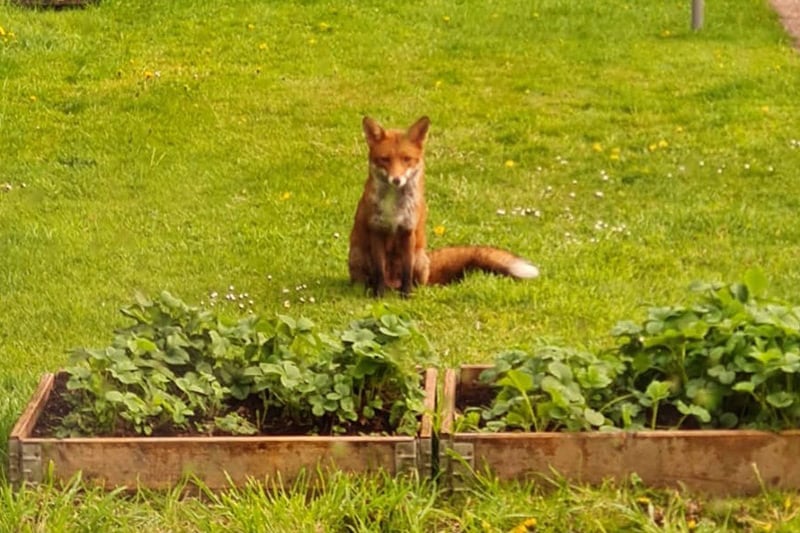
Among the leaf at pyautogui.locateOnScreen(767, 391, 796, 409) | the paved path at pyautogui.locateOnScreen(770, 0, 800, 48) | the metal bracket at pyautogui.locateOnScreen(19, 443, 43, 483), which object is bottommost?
the metal bracket at pyautogui.locateOnScreen(19, 443, 43, 483)

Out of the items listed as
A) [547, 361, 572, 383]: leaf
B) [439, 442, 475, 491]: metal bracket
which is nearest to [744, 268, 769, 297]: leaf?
[547, 361, 572, 383]: leaf

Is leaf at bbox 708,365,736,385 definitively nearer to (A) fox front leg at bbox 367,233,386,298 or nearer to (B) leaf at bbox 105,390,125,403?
(B) leaf at bbox 105,390,125,403

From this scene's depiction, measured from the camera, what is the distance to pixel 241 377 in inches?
172

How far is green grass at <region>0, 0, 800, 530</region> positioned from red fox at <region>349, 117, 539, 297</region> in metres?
0.14

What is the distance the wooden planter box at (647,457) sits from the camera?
3.84 metres

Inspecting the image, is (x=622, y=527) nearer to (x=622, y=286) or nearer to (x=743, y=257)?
(x=622, y=286)

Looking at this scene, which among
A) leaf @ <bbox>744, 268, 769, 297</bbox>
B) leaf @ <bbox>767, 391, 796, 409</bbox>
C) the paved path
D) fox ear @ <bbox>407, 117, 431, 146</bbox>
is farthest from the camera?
the paved path

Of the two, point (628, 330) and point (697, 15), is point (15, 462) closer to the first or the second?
point (628, 330)

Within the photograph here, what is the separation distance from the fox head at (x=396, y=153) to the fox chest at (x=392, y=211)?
72 millimetres

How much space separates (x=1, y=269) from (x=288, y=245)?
159cm

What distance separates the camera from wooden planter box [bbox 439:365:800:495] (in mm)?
3840

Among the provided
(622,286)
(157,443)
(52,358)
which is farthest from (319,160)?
(157,443)

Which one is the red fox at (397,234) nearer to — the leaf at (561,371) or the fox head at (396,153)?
the fox head at (396,153)

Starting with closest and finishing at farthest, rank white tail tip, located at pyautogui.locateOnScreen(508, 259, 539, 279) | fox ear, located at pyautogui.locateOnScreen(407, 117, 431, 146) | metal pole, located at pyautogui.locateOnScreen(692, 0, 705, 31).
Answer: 1. white tail tip, located at pyautogui.locateOnScreen(508, 259, 539, 279)
2. fox ear, located at pyautogui.locateOnScreen(407, 117, 431, 146)
3. metal pole, located at pyautogui.locateOnScreen(692, 0, 705, 31)
